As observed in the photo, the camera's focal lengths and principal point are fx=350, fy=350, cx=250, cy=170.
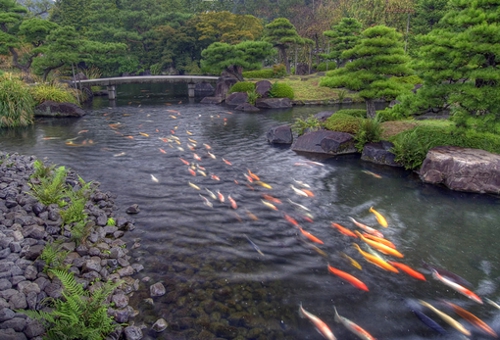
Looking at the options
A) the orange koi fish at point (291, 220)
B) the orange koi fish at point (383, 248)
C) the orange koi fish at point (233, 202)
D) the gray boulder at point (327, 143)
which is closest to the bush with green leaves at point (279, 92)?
the gray boulder at point (327, 143)

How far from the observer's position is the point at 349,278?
247 inches

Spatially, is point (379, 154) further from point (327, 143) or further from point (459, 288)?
point (459, 288)

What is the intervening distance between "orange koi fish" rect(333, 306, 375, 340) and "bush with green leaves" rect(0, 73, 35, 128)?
2018 centimetres

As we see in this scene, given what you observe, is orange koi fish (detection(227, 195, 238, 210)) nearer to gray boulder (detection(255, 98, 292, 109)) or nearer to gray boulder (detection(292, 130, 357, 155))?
gray boulder (detection(292, 130, 357, 155))

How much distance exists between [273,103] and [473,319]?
75.5 ft

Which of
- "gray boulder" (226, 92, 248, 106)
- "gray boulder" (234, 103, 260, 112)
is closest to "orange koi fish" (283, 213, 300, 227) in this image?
"gray boulder" (234, 103, 260, 112)

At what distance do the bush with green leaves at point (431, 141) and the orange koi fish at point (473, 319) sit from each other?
23.9 feet

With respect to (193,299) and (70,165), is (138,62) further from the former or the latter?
(193,299)

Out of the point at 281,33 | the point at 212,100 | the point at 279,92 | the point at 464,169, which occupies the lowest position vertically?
the point at 464,169

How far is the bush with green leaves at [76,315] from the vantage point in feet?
14.3

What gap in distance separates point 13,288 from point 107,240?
7.34 ft

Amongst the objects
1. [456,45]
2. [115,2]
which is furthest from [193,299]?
[115,2]

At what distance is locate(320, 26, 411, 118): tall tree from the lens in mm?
15062

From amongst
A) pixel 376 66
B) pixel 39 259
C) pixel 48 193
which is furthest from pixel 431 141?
pixel 39 259
